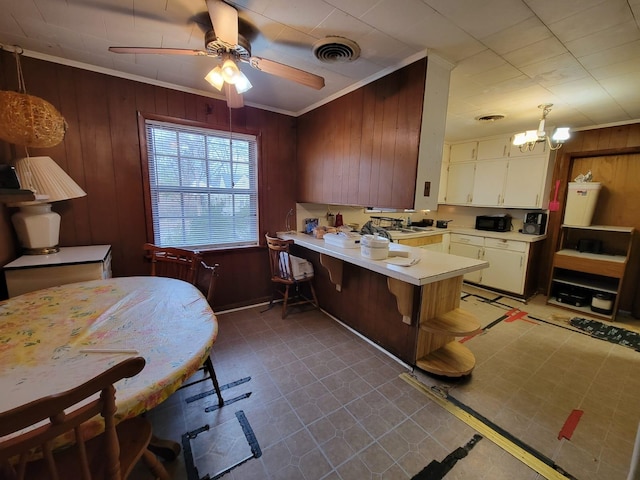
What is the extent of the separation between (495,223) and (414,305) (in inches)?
119

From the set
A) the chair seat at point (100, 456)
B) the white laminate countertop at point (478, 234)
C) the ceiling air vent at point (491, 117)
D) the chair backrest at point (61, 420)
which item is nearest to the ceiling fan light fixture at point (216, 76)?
the chair backrest at point (61, 420)

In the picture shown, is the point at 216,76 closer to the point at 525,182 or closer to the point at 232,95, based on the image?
the point at 232,95

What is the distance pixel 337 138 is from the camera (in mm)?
2793

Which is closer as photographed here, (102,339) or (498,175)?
(102,339)

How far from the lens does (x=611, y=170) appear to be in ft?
11.1

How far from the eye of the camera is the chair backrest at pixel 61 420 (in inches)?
22.5

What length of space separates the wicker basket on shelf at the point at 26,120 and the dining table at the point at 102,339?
1.00m

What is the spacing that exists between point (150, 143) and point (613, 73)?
13.3ft

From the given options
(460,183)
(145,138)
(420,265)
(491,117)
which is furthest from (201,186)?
(460,183)

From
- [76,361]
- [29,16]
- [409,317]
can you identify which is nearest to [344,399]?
[409,317]

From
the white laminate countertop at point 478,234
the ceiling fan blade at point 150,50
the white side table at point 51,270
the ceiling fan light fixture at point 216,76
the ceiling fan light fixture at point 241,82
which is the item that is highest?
the ceiling fan blade at point 150,50

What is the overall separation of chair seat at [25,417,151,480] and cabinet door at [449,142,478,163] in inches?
202

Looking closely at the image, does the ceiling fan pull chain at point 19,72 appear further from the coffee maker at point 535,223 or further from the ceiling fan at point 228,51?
the coffee maker at point 535,223

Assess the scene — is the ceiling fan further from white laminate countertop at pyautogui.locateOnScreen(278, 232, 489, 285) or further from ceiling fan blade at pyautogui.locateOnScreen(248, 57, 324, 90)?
white laminate countertop at pyautogui.locateOnScreen(278, 232, 489, 285)
